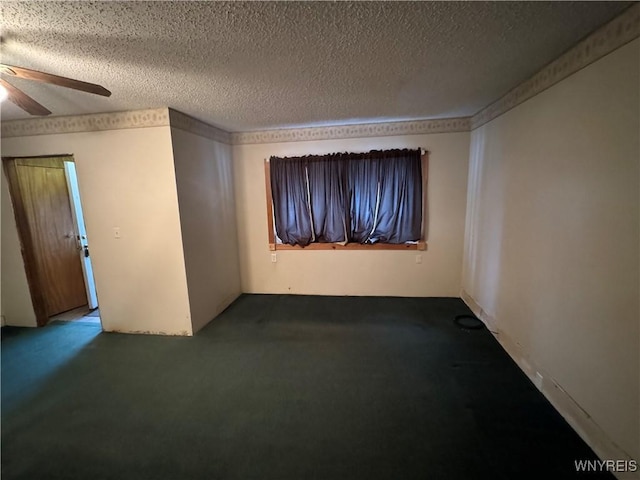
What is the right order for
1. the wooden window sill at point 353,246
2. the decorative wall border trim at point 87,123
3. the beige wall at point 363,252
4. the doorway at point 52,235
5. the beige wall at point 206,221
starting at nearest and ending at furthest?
1. the decorative wall border trim at point 87,123
2. the beige wall at point 206,221
3. the doorway at point 52,235
4. the beige wall at point 363,252
5. the wooden window sill at point 353,246

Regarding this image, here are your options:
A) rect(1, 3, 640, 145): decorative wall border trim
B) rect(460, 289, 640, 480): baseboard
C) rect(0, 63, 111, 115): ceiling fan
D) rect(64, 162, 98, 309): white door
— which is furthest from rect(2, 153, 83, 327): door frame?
rect(460, 289, 640, 480): baseboard

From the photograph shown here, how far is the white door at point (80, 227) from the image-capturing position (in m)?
3.42

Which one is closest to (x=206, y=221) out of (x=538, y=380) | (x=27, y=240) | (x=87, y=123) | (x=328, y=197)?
(x=87, y=123)

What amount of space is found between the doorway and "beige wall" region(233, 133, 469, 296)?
6.34ft

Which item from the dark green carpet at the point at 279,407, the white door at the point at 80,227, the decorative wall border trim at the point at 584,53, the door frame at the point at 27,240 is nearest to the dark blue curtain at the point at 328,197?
the dark green carpet at the point at 279,407

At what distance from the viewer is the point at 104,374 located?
236 centimetres

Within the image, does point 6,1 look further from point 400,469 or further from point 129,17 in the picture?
point 400,469

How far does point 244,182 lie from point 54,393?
9.37ft

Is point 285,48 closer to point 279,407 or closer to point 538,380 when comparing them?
point 279,407

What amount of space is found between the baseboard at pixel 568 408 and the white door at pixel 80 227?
14.8 ft

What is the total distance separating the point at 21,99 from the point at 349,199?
9.73 feet

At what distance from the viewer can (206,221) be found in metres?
3.22

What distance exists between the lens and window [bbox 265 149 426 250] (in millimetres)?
3521

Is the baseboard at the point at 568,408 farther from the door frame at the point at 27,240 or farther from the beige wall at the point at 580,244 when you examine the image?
the door frame at the point at 27,240
